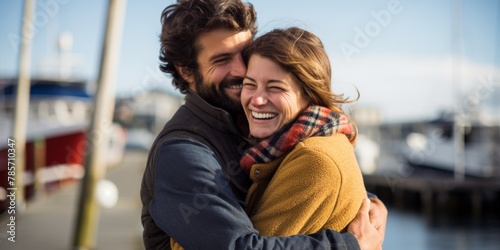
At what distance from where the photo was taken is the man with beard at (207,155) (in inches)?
83.7

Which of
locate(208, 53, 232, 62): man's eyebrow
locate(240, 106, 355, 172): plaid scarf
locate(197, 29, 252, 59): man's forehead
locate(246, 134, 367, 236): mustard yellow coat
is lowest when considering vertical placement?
locate(246, 134, 367, 236): mustard yellow coat


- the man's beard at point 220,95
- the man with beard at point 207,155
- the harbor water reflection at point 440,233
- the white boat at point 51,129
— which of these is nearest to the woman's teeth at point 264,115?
the man with beard at point 207,155

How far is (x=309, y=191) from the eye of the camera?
7.05ft

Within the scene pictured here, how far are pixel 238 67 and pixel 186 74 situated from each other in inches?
11.2

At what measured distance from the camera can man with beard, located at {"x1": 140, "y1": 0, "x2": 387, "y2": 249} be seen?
212 cm

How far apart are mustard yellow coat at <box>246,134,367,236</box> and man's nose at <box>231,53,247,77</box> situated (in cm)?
51

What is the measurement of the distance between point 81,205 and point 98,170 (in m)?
0.54

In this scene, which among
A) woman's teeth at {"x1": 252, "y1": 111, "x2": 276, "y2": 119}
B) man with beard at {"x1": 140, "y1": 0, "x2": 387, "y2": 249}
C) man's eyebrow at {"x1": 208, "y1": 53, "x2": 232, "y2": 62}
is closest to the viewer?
man with beard at {"x1": 140, "y1": 0, "x2": 387, "y2": 249}

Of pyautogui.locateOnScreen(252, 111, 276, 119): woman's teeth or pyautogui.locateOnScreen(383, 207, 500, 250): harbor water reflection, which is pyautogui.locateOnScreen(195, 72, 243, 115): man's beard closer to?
pyautogui.locateOnScreen(252, 111, 276, 119): woman's teeth

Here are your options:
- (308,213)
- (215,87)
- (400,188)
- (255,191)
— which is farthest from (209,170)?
(400,188)

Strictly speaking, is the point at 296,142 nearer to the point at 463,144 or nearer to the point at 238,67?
the point at 238,67

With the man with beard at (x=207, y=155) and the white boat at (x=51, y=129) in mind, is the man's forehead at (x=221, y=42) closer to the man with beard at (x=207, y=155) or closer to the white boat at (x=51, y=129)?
the man with beard at (x=207, y=155)

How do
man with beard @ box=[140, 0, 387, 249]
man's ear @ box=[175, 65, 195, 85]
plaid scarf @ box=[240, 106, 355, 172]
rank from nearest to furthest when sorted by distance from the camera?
man with beard @ box=[140, 0, 387, 249]
plaid scarf @ box=[240, 106, 355, 172]
man's ear @ box=[175, 65, 195, 85]

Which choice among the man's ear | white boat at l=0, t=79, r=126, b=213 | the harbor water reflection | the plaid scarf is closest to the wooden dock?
the harbor water reflection
